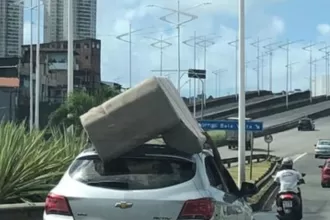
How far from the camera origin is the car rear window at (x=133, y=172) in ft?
24.6

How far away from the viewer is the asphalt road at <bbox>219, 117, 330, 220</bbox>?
20.6 metres

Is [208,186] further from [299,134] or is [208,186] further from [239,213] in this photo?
[299,134]

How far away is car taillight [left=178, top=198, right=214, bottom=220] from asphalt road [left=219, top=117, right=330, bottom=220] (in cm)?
1153

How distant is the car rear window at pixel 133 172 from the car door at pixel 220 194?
38 cm

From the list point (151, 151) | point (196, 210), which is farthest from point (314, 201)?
point (196, 210)

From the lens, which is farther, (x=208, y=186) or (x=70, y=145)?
(x=70, y=145)

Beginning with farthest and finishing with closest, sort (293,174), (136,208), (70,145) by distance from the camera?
(293,174) → (70,145) → (136,208)

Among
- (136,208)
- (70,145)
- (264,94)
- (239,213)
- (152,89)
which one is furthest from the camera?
(264,94)

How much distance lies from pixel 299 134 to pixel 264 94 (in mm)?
53913

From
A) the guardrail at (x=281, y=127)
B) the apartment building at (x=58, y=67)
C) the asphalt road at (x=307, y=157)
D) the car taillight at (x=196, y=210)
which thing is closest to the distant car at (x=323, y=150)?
the asphalt road at (x=307, y=157)

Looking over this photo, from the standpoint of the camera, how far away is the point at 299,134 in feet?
289

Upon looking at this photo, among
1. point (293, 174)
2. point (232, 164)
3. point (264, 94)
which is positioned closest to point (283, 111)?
point (264, 94)

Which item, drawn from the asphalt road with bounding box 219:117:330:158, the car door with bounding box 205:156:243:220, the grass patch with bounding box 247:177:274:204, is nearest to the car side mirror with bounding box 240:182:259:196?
the car door with bounding box 205:156:243:220

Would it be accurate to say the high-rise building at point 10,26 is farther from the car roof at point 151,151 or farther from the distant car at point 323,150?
the car roof at point 151,151
